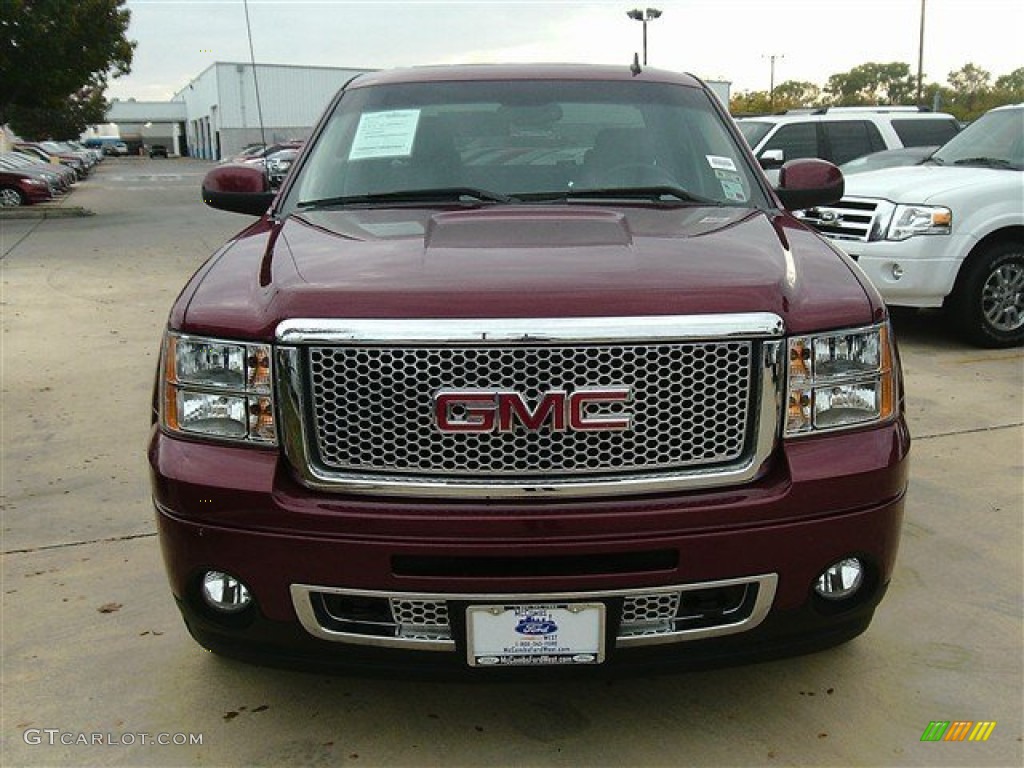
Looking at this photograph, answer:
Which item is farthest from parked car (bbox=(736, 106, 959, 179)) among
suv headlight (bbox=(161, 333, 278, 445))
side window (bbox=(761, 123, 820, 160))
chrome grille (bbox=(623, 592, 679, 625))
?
suv headlight (bbox=(161, 333, 278, 445))

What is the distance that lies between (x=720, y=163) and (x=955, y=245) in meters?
4.21

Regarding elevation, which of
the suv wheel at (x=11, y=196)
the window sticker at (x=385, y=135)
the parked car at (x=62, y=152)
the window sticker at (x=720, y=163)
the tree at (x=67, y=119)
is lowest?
the suv wheel at (x=11, y=196)

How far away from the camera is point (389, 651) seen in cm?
237

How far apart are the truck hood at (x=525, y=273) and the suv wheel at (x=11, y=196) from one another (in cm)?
2339

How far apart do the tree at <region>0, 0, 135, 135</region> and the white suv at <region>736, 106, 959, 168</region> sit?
17709 mm

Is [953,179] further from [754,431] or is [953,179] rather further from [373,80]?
[754,431]

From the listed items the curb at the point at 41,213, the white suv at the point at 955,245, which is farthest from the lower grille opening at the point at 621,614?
the curb at the point at 41,213

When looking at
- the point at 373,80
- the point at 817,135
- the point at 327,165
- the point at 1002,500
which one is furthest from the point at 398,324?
the point at 817,135

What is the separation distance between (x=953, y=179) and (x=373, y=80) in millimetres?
5033

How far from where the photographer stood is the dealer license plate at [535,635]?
2287 millimetres

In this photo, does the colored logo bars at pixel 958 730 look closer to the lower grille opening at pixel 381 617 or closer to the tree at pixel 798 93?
the lower grille opening at pixel 381 617

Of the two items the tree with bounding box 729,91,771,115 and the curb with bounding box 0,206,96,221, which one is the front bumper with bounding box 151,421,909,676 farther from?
the tree with bounding box 729,91,771,115

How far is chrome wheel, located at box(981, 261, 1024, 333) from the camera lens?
7160mm

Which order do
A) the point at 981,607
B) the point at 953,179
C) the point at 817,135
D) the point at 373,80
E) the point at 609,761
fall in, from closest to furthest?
the point at 609,761, the point at 981,607, the point at 373,80, the point at 953,179, the point at 817,135
